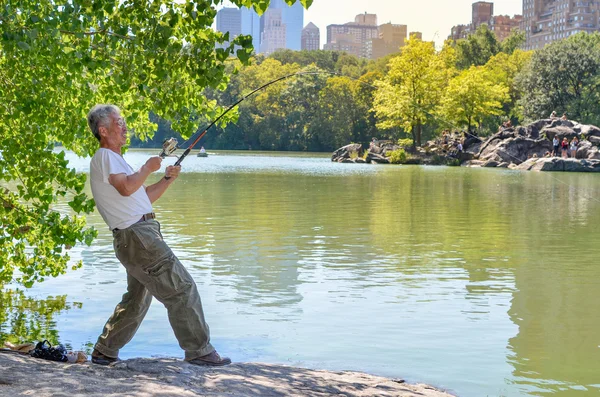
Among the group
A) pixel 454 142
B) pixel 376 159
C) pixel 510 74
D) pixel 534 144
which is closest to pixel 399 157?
pixel 376 159

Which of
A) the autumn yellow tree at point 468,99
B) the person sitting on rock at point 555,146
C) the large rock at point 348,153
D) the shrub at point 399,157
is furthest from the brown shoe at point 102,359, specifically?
the autumn yellow tree at point 468,99

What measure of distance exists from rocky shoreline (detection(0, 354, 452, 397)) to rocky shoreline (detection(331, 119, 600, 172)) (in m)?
40.5

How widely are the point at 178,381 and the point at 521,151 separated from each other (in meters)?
50.3

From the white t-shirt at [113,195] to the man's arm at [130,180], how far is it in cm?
7

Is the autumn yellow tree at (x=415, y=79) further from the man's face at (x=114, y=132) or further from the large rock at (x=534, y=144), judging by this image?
the man's face at (x=114, y=132)

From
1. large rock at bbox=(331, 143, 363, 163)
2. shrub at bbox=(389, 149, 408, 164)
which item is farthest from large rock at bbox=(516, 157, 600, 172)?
large rock at bbox=(331, 143, 363, 163)

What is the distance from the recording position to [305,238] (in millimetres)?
15945

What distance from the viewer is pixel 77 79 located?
7801 millimetres

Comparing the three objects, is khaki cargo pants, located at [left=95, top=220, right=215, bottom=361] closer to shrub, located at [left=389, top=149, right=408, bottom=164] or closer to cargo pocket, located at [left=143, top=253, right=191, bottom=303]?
cargo pocket, located at [left=143, top=253, right=191, bottom=303]

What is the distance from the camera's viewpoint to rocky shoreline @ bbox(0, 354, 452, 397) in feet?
16.3

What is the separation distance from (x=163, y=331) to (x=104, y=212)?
2.89 m

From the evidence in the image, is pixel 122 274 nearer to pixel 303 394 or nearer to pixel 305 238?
pixel 305 238

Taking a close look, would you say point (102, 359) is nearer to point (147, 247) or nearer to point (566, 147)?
point (147, 247)

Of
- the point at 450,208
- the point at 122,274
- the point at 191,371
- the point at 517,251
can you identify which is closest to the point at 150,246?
the point at 191,371
